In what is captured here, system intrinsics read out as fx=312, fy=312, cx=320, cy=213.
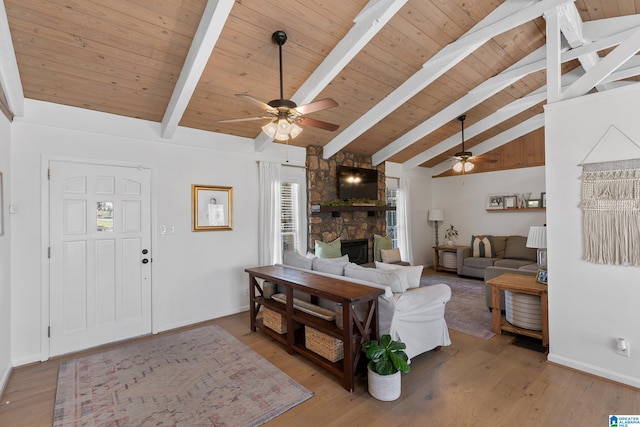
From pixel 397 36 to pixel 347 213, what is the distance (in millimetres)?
3518

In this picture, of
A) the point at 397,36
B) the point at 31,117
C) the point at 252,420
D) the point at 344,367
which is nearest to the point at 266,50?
the point at 397,36

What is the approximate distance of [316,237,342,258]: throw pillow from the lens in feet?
17.8

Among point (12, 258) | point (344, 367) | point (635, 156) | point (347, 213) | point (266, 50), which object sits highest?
point (266, 50)

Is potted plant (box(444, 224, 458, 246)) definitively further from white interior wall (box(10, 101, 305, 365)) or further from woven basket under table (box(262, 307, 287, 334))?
woven basket under table (box(262, 307, 287, 334))

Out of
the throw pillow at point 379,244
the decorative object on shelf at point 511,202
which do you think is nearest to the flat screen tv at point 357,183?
the throw pillow at point 379,244

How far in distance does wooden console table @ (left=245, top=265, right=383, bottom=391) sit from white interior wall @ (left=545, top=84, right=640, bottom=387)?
1.79 m

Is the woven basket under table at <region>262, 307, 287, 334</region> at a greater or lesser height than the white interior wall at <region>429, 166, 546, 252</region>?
lesser

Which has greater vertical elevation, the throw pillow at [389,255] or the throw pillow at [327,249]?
the throw pillow at [327,249]

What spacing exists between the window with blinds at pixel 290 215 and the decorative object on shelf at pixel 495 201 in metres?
4.71

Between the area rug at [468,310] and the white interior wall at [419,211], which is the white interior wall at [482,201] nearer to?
the white interior wall at [419,211]

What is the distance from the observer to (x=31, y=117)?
10.6 feet

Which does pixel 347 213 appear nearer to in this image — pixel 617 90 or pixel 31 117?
pixel 617 90

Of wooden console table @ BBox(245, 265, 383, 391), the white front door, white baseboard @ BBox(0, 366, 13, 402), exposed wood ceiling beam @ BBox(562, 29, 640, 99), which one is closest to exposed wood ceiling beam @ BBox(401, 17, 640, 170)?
exposed wood ceiling beam @ BBox(562, 29, 640, 99)

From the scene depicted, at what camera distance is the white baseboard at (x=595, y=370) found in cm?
258
